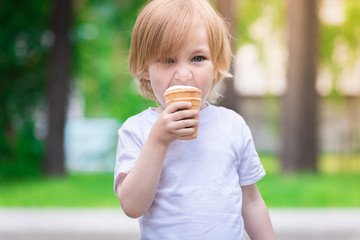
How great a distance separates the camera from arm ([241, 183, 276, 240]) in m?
2.06

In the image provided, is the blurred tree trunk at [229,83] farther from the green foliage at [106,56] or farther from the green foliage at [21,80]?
the green foliage at [21,80]

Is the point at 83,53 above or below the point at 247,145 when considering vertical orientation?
above

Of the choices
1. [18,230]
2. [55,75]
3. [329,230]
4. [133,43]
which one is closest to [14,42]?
[55,75]

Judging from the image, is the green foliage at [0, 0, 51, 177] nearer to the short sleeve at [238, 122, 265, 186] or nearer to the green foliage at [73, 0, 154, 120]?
the green foliage at [73, 0, 154, 120]

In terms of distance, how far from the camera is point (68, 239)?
6.49 m

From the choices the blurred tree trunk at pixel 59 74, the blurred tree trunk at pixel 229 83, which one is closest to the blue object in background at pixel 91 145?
the blurred tree trunk at pixel 59 74

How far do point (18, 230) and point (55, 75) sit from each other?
5.52 m

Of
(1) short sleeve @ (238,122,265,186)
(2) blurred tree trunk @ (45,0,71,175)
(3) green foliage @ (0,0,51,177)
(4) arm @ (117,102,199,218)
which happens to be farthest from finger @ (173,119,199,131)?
(3) green foliage @ (0,0,51,177)

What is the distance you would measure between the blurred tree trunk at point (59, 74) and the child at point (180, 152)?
10005 mm

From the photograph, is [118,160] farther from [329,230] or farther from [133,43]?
[329,230]

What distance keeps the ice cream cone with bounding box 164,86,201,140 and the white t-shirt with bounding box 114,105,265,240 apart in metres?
0.14

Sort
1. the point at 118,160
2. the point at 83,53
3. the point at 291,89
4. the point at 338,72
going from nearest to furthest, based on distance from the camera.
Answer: the point at 118,160, the point at 291,89, the point at 83,53, the point at 338,72

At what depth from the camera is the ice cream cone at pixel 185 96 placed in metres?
1.73

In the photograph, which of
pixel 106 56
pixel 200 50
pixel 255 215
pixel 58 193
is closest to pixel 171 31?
pixel 200 50
